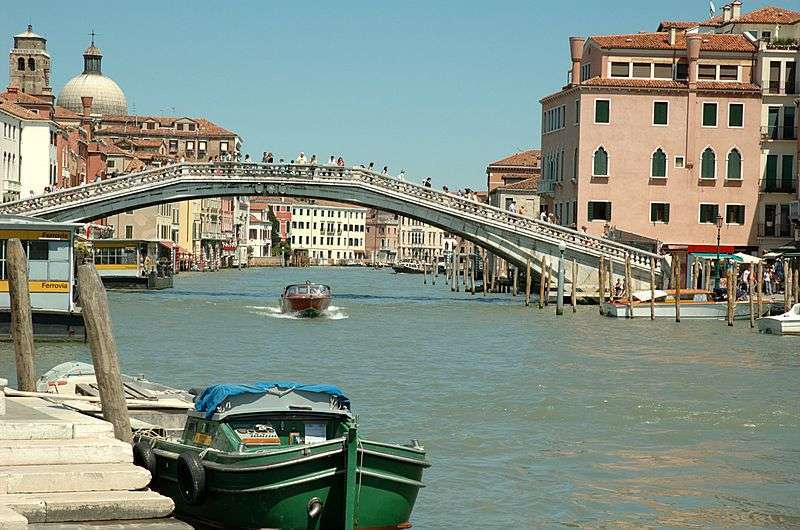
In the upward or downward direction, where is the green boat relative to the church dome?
downward

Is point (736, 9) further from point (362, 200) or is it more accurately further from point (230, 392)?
point (230, 392)

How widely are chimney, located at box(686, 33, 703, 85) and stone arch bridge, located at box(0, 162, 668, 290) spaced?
21.2 ft

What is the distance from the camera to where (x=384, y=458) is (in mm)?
9398

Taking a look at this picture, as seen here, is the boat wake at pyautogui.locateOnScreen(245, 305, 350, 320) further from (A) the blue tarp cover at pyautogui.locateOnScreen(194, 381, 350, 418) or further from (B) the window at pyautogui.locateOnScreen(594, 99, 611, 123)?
(A) the blue tarp cover at pyautogui.locateOnScreen(194, 381, 350, 418)

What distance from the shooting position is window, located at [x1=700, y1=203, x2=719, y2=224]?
42.3 m

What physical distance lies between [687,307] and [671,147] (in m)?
9.80

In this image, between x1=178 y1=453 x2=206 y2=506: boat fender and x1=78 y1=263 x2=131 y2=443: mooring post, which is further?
x1=78 y1=263 x2=131 y2=443: mooring post

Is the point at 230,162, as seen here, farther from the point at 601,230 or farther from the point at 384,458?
the point at 384,458

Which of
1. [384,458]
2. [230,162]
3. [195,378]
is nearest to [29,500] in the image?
[384,458]

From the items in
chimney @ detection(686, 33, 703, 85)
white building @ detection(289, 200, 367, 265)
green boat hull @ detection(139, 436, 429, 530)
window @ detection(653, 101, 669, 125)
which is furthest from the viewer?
white building @ detection(289, 200, 367, 265)

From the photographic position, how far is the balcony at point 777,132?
140 ft

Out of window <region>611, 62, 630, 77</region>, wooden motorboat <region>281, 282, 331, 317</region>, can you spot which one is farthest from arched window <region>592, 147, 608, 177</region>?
wooden motorboat <region>281, 282, 331, 317</region>

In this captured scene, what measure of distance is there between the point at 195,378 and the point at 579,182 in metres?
24.2

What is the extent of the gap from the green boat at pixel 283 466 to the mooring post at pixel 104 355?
17.4 inches
